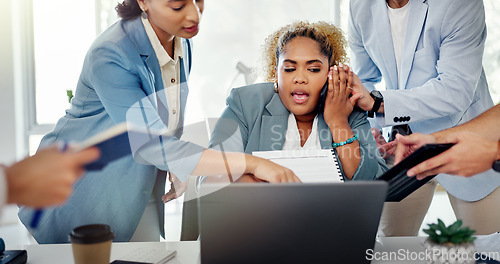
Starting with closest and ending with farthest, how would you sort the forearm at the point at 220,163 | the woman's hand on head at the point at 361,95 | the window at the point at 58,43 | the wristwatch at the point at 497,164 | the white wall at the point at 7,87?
1. the wristwatch at the point at 497,164
2. the forearm at the point at 220,163
3. the woman's hand on head at the point at 361,95
4. the white wall at the point at 7,87
5. the window at the point at 58,43

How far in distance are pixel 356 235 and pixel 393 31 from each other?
135 cm

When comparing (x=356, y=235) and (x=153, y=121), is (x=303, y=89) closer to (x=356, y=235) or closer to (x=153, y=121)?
(x=153, y=121)

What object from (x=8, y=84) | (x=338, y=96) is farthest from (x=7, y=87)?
(x=338, y=96)

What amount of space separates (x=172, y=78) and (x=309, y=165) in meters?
0.65

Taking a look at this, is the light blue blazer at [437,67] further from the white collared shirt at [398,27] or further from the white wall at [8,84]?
the white wall at [8,84]

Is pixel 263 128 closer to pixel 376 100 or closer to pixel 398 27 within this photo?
pixel 376 100

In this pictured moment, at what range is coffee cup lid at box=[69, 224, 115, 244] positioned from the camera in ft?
3.15

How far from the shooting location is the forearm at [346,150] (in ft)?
5.72

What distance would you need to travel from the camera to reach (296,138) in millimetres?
1837

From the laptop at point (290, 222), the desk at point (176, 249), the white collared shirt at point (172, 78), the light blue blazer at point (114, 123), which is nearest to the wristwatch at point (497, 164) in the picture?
the desk at point (176, 249)

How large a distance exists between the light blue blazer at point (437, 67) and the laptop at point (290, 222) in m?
0.99

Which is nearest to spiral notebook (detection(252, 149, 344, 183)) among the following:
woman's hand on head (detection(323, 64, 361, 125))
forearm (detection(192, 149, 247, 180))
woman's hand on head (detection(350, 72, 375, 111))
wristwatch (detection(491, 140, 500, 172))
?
forearm (detection(192, 149, 247, 180))

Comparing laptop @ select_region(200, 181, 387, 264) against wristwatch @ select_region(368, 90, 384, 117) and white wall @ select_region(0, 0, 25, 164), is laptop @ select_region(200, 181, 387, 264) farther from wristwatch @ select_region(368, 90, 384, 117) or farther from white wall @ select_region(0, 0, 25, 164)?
white wall @ select_region(0, 0, 25, 164)

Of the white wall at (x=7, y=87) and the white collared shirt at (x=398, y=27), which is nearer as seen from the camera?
the white collared shirt at (x=398, y=27)
